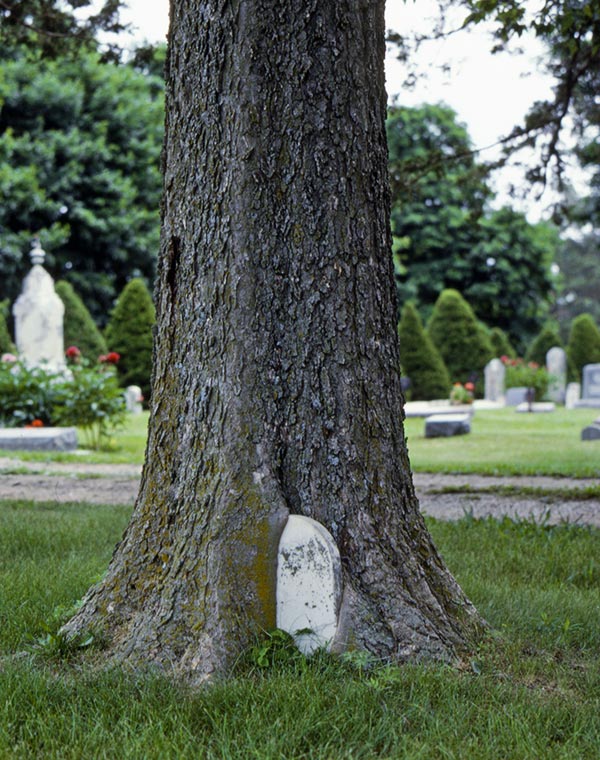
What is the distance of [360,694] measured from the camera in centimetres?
217

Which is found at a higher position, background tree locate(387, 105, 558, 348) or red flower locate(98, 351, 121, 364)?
background tree locate(387, 105, 558, 348)

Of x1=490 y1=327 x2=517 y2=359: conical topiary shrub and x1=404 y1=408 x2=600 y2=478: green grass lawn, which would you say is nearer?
x1=404 y1=408 x2=600 y2=478: green grass lawn

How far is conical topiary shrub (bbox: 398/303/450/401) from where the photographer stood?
2162 cm

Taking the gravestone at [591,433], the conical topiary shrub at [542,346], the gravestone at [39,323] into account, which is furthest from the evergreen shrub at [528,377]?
the gravestone at [39,323]

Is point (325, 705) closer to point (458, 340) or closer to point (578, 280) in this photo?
point (458, 340)

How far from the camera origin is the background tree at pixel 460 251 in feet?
103

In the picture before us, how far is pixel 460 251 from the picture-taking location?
3197 centimetres

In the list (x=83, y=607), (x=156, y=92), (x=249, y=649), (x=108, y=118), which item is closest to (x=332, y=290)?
(x=249, y=649)

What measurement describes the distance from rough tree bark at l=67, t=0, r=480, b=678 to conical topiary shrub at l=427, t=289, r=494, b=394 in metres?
22.1

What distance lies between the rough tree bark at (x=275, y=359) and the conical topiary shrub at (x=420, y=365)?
19005 mm

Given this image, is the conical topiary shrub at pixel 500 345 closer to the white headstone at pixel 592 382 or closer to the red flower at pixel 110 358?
the white headstone at pixel 592 382

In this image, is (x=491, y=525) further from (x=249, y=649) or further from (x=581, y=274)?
(x=581, y=274)

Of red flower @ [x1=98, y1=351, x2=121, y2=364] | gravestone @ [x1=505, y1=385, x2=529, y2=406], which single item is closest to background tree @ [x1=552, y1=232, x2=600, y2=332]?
gravestone @ [x1=505, y1=385, x2=529, y2=406]

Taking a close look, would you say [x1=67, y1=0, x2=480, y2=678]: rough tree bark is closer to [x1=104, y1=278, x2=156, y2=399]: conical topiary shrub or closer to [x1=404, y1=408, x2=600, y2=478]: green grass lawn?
[x1=404, y1=408, x2=600, y2=478]: green grass lawn
